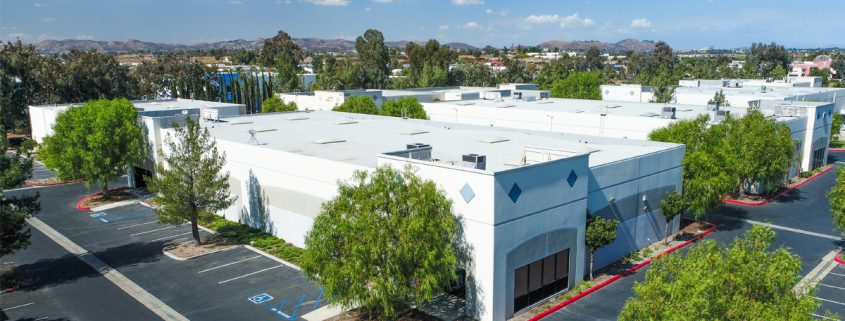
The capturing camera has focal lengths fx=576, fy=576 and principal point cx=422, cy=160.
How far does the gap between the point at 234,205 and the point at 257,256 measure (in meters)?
7.65

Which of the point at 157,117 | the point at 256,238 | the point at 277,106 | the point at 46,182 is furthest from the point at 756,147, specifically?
the point at 46,182

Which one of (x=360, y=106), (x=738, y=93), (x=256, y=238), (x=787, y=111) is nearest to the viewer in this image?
(x=256, y=238)

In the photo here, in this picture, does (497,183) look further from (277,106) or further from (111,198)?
(277,106)

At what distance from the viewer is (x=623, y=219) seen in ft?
97.5

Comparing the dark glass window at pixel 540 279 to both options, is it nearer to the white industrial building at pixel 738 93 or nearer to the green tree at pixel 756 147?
the green tree at pixel 756 147

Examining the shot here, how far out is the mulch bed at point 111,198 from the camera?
1692 inches

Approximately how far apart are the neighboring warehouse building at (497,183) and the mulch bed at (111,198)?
9.23 meters

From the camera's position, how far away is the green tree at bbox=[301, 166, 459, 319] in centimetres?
2047

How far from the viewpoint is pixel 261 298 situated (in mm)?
25422

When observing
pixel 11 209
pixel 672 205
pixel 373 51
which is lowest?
pixel 672 205

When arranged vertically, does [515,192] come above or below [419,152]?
below

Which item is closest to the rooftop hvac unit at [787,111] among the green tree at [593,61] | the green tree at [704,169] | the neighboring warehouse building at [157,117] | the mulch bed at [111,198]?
the green tree at [704,169]

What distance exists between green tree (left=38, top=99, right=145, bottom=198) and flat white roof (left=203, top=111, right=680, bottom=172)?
20.2 ft

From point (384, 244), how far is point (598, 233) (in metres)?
10.8
